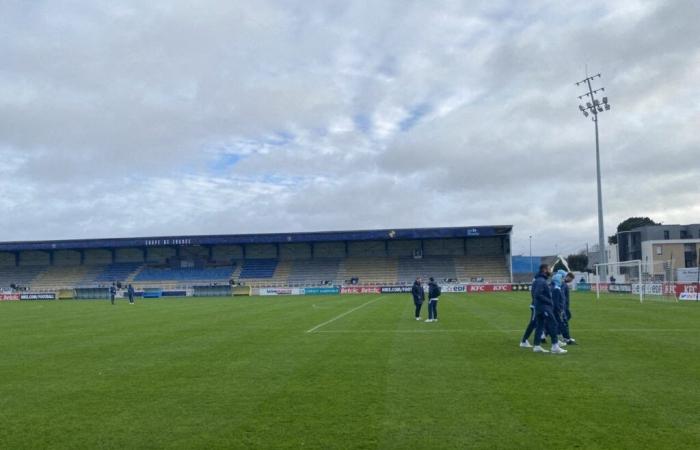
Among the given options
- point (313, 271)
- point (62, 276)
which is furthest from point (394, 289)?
point (62, 276)

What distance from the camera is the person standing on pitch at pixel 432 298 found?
21578mm

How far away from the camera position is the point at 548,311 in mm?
13461

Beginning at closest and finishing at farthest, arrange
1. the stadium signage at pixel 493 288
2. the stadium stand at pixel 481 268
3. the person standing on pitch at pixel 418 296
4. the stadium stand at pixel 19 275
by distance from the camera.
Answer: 1. the person standing on pitch at pixel 418 296
2. the stadium signage at pixel 493 288
3. the stadium stand at pixel 481 268
4. the stadium stand at pixel 19 275

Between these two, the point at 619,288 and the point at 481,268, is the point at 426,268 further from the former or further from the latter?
the point at 619,288

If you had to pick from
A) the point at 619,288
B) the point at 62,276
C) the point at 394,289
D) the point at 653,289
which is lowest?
the point at 394,289

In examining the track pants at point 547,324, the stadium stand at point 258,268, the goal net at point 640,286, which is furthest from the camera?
the stadium stand at point 258,268

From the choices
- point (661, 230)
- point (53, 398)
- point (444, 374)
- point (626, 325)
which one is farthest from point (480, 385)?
point (661, 230)

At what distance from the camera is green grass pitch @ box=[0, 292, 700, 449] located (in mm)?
6773

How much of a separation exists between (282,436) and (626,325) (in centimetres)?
1673

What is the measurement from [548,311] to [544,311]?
88 mm

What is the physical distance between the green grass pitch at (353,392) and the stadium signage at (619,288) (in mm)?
32412

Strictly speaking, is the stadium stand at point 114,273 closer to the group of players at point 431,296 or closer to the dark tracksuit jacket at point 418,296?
the dark tracksuit jacket at point 418,296

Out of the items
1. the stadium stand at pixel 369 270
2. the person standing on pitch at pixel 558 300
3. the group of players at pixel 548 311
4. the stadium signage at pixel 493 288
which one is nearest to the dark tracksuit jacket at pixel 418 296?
the group of players at pixel 548 311

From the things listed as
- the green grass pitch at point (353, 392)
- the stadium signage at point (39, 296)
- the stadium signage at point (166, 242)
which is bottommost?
the stadium signage at point (39, 296)
